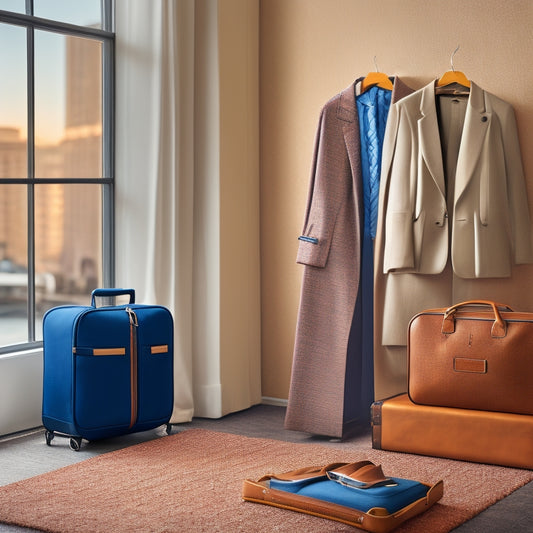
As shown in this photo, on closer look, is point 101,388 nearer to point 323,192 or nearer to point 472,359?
point 323,192

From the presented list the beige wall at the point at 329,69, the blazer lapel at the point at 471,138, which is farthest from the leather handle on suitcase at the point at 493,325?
the blazer lapel at the point at 471,138

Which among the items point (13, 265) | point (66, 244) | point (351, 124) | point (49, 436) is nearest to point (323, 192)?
point (351, 124)

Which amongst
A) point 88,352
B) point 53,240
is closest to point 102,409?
point 88,352

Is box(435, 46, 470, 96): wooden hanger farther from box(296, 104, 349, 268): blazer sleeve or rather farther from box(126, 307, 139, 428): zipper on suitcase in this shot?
box(126, 307, 139, 428): zipper on suitcase

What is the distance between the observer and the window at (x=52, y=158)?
10.6 feet

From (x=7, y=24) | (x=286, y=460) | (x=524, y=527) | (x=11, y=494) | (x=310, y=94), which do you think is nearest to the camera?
(x=524, y=527)

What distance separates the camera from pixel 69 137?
347cm

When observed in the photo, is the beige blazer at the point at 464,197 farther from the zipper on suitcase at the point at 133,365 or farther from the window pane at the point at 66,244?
the window pane at the point at 66,244

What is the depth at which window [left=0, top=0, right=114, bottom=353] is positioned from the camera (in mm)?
3234

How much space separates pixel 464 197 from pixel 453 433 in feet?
2.84

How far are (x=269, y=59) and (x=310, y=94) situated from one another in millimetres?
291

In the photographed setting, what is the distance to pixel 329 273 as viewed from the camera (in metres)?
3.24

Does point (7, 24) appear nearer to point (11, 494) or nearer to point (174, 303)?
point (174, 303)

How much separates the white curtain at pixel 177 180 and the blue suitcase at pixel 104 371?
36 cm
